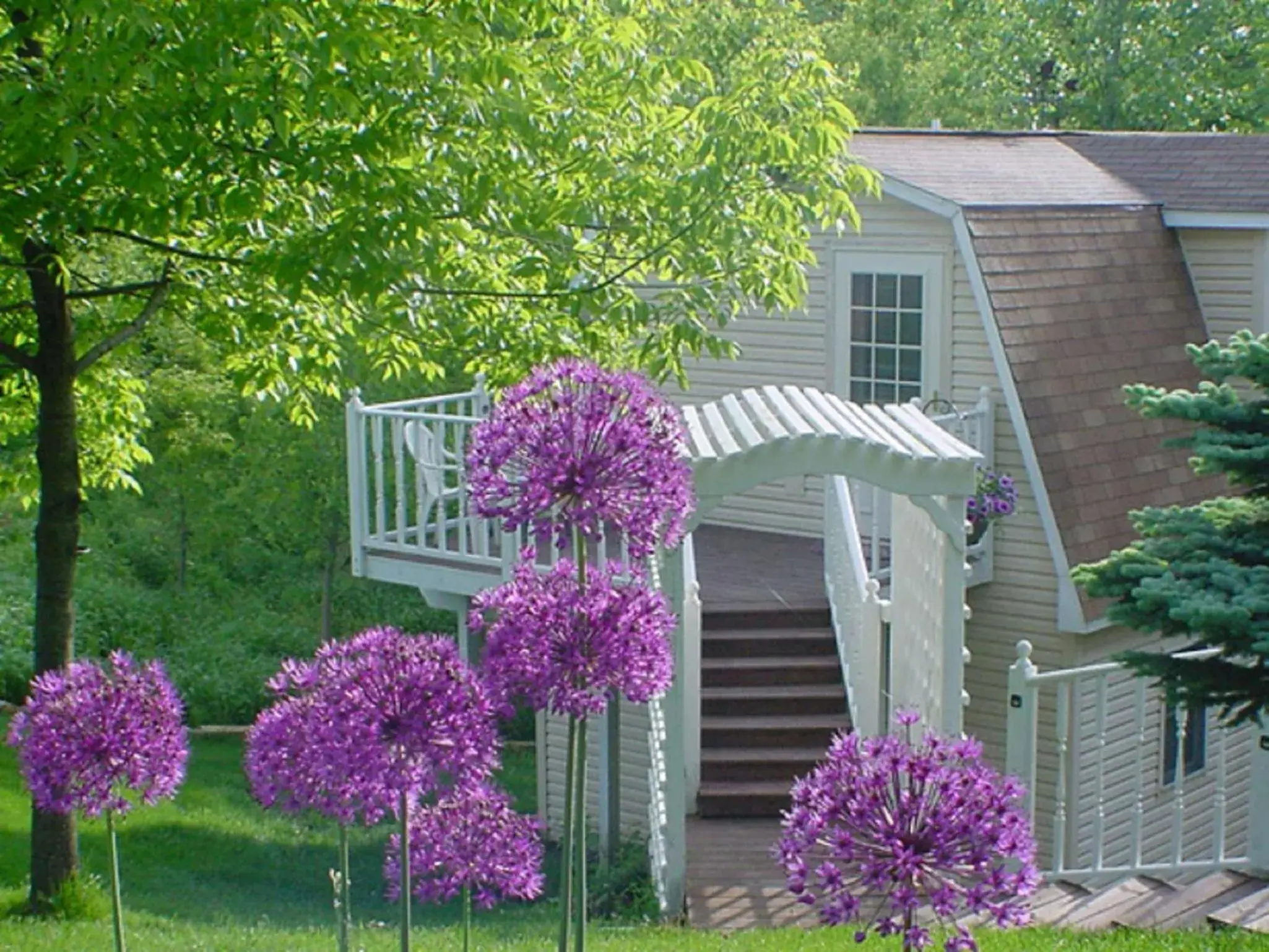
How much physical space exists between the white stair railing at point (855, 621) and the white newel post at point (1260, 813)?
226 cm

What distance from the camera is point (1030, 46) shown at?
2886 centimetres

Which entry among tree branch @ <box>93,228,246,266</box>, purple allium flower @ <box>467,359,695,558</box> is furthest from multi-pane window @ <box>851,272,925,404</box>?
purple allium flower @ <box>467,359,695,558</box>

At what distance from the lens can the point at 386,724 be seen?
11.1 feet

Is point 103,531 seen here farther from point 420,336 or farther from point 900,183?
point 420,336

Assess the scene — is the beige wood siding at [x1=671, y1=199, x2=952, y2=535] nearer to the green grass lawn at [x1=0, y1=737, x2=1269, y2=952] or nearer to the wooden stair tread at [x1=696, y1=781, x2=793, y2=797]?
the green grass lawn at [x1=0, y1=737, x2=1269, y2=952]

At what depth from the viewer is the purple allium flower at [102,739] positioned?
4121 mm

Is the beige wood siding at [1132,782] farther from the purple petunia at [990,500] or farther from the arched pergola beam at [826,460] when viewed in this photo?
the arched pergola beam at [826,460]

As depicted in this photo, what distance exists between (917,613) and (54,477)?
456cm

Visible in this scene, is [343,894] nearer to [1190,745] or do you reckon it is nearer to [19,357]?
[19,357]

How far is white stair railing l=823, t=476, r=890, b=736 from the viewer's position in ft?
34.3

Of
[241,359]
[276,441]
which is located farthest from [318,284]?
[276,441]

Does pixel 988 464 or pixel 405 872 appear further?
pixel 988 464

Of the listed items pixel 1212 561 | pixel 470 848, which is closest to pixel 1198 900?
pixel 1212 561

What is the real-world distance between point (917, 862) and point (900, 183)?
10793 millimetres
